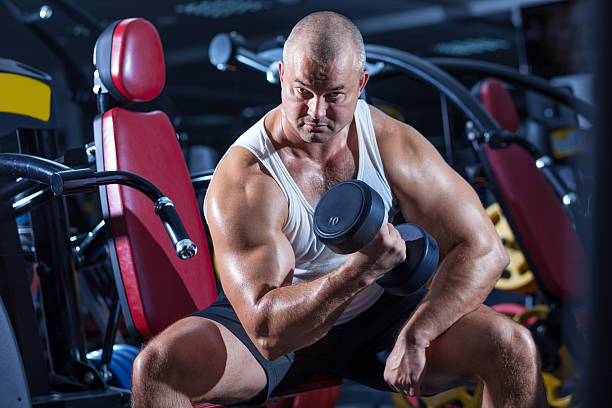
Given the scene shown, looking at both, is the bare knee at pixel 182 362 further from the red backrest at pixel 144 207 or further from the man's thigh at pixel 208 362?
the red backrest at pixel 144 207

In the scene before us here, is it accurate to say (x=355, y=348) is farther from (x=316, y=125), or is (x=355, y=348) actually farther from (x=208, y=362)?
(x=316, y=125)

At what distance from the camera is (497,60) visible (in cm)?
829

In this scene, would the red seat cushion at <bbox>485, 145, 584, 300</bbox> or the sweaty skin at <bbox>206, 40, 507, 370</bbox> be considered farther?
the red seat cushion at <bbox>485, 145, 584, 300</bbox>

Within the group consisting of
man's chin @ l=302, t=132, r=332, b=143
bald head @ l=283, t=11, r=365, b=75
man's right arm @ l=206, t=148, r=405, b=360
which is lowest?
man's right arm @ l=206, t=148, r=405, b=360

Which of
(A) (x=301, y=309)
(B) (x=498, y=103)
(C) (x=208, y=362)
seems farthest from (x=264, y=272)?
(B) (x=498, y=103)

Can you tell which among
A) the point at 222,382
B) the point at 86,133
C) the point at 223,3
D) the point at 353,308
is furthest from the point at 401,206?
the point at 223,3

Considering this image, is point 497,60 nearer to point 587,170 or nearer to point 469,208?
point 469,208

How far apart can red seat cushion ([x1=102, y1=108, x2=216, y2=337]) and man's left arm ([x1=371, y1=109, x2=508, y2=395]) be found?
472 mm

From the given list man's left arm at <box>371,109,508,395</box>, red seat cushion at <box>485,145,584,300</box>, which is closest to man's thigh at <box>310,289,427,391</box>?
man's left arm at <box>371,109,508,395</box>

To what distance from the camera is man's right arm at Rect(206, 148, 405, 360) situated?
1.01 metres

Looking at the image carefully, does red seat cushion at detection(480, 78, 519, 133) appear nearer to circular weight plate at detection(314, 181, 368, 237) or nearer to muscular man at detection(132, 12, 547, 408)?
muscular man at detection(132, 12, 547, 408)

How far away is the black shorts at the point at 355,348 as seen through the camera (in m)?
1.21

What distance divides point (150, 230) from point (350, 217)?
2.05ft

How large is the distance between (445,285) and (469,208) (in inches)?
5.6
